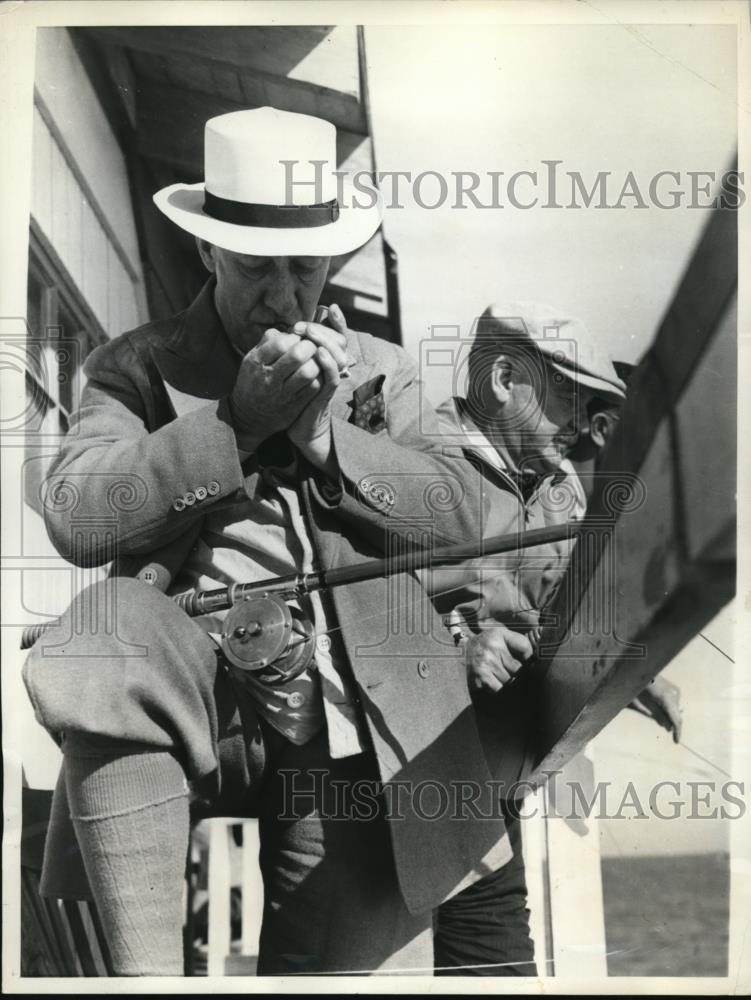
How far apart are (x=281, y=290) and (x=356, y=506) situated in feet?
1.38

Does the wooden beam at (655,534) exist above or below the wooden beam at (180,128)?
below

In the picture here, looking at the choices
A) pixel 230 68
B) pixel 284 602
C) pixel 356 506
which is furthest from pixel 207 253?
pixel 284 602

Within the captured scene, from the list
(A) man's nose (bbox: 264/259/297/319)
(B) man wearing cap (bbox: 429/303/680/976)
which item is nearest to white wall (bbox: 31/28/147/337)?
(A) man's nose (bbox: 264/259/297/319)

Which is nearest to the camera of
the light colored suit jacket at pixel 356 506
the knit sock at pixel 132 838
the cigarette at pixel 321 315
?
the knit sock at pixel 132 838

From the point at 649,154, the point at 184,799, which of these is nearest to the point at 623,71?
the point at 649,154

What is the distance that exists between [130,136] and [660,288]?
106 cm

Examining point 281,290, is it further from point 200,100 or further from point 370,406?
point 200,100

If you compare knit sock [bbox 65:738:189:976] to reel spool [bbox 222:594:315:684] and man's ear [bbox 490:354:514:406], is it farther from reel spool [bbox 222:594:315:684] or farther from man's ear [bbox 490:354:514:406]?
man's ear [bbox 490:354:514:406]

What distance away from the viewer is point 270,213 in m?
2.43

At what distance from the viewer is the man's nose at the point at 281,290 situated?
2451 mm

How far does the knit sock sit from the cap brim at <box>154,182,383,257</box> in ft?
3.05

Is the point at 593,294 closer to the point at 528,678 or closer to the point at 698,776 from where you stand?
the point at 528,678

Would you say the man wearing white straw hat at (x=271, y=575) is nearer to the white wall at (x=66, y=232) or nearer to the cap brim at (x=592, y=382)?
the white wall at (x=66, y=232)

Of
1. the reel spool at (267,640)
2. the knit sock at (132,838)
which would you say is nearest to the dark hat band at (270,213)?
the reel spool at (267,640)
